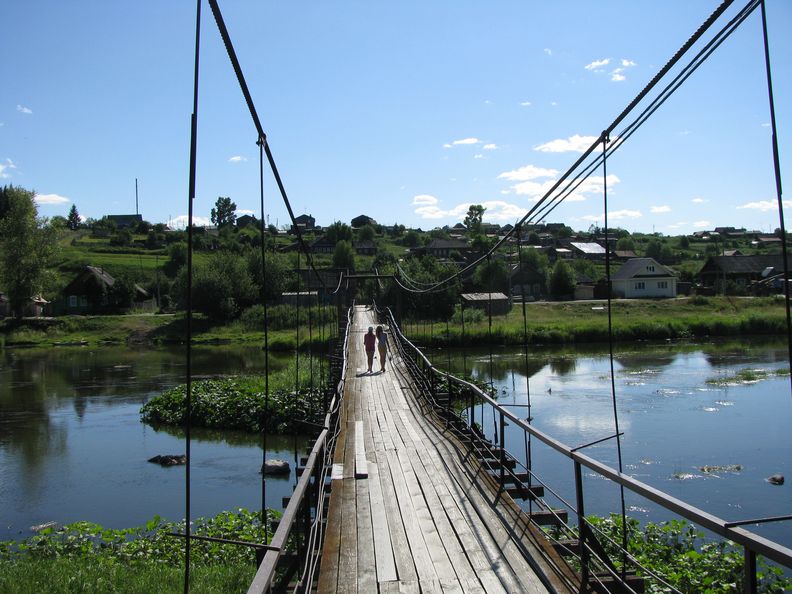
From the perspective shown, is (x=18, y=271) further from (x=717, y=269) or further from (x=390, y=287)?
(x=717, y=269)

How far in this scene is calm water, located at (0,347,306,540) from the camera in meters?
11.8

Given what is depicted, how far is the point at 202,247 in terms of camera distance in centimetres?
7438

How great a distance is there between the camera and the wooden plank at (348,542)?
3934mm

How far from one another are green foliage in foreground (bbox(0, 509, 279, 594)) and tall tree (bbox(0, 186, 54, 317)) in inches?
1620

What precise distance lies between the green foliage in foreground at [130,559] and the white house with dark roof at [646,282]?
4812 cm

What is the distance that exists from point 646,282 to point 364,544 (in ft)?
175

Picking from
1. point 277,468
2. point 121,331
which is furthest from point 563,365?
point 121,331

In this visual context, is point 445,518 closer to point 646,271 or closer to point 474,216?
point 646,271

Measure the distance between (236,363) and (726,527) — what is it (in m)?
30.7

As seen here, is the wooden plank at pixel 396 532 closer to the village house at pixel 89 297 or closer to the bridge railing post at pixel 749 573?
the bridge railing post at pixel 749 573

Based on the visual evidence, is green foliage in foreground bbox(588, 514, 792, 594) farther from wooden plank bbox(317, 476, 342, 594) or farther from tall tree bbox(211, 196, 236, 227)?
tall tree bbox(211, 196, 236, 227)

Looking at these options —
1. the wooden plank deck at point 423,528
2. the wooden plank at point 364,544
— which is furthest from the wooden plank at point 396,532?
the wooden plank at point 364,544

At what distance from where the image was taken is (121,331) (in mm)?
44250

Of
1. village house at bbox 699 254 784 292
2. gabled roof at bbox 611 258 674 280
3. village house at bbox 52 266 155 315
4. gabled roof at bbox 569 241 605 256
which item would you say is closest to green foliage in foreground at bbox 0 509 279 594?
village house at bbox 52 266 155 315
